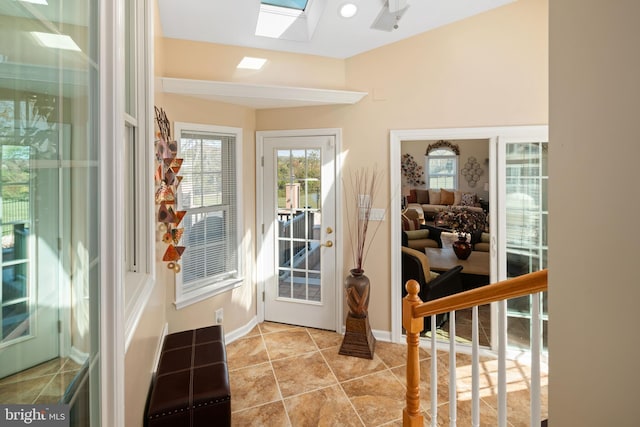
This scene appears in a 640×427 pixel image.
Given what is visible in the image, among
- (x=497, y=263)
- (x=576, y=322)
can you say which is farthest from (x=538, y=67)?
(x=576, y=322)

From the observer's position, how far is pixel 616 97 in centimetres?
54

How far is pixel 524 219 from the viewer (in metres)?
2.90

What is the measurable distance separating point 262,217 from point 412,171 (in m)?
4.56

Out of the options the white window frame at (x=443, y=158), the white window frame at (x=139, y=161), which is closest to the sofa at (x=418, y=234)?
the white window frame at (x=443, y=158)

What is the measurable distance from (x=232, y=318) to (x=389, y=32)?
9.76 feet

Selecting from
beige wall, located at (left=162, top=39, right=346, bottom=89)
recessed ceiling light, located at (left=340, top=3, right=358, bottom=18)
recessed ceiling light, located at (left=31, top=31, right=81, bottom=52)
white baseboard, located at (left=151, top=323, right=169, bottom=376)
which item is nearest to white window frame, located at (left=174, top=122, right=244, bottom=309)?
white baseboard, located at (left=151, top=323, right=169, bottom=376)

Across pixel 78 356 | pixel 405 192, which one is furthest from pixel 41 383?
pixel 405 192

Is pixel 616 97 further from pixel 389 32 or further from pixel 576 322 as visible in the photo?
pixel 389 32

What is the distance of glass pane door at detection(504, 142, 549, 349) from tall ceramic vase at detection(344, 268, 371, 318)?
1.23 m

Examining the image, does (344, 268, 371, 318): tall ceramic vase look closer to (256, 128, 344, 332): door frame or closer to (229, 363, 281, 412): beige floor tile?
(256, 128, 344, 332): door frame

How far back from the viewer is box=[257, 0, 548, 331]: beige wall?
2795 millimetres

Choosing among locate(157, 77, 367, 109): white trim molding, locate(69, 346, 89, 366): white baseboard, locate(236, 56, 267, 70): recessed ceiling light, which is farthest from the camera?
locate(236, 56, 267, 70): recessed ceiling light

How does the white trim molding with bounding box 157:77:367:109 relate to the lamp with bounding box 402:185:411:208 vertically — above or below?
above

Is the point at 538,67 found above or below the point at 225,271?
above
